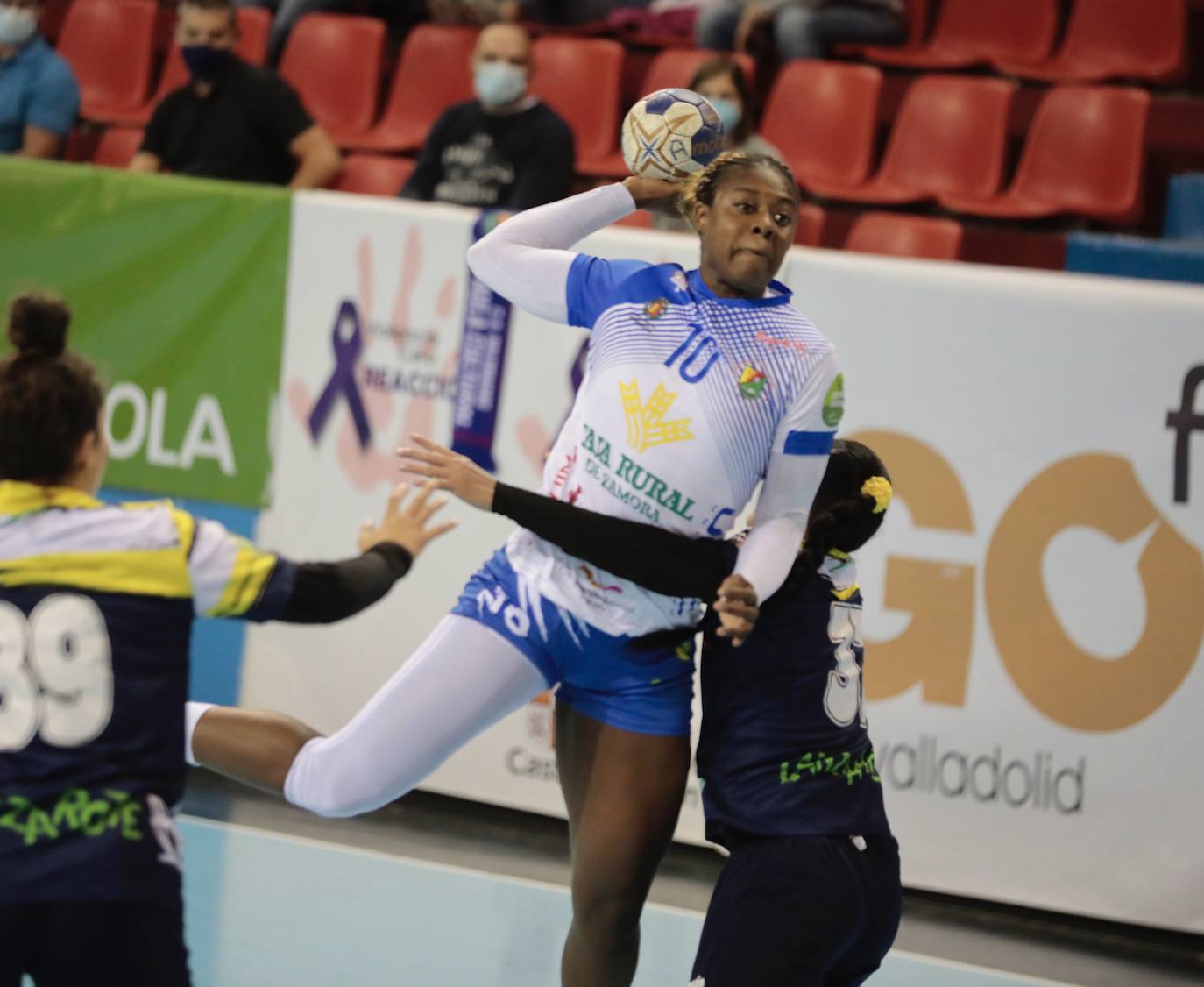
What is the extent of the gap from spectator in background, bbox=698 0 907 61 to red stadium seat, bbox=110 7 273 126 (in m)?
2.25

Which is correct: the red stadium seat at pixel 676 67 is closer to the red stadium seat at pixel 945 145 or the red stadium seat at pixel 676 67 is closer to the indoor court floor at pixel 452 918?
the red stadium seat at pixel 945 145

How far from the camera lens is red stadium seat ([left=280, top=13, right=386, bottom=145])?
27.1 feet

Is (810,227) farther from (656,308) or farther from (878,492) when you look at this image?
(878,492)

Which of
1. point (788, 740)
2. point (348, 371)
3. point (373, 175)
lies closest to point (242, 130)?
point (373, 175)

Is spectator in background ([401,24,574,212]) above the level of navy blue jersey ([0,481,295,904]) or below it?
above

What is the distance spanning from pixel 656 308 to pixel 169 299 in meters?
2.89

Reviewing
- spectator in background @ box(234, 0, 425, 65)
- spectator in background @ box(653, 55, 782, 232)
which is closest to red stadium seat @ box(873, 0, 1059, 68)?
spectator in background @ box(653, 55, 782, 232)

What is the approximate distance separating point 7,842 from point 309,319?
3323 millimetres

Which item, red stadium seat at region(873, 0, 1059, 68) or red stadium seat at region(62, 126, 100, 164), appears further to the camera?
red stadium seat at region(62, 126, 100, 164)

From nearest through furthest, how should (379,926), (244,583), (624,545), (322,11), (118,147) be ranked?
(244,583)
(624,545)
(379,926)
(118,147)
(322,11)

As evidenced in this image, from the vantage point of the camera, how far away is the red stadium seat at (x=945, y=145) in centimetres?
725

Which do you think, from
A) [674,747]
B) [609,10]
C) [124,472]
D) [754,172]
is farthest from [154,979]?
[609,10]

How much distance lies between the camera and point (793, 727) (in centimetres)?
315

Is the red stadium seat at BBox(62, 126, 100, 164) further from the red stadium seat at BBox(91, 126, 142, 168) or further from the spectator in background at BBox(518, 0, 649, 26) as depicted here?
the spectator in background at BBox(518, 0, 649, 26)
